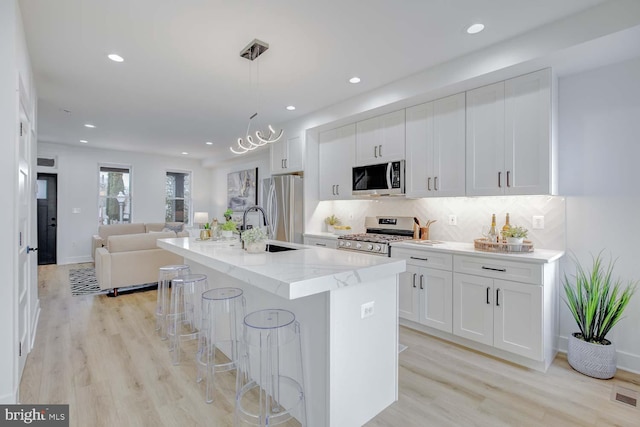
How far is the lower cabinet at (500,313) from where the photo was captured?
8.02ft

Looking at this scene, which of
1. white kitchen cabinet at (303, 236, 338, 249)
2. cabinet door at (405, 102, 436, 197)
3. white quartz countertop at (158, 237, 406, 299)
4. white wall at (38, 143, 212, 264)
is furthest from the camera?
white wall at (38, 143, 212, 264)

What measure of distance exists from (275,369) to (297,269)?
0.68 metres

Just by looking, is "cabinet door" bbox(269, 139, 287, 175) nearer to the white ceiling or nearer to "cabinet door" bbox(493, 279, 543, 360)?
the white ceiling

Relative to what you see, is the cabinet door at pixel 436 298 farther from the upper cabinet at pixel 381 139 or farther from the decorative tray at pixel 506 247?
the upper cabinet at pixel 381 139

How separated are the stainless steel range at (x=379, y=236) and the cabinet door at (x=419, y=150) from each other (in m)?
0.54

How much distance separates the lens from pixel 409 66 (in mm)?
2998

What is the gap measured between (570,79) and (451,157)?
3.83ft

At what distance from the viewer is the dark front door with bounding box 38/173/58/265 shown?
6.76m

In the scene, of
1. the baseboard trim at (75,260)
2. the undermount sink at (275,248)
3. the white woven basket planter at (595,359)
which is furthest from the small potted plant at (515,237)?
the baseboard trim at (75,260)

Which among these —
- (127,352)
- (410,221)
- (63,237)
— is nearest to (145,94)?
(127,352)

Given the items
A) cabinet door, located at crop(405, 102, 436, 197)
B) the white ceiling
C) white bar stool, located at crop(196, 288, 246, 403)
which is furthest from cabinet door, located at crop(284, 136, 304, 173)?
white bar stool, located at crop(196, 288, 246, 403)

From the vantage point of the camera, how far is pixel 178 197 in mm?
8758

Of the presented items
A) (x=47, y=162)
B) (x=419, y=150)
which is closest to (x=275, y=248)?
(x=419, y=150)

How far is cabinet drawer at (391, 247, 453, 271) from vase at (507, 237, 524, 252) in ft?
1.66
